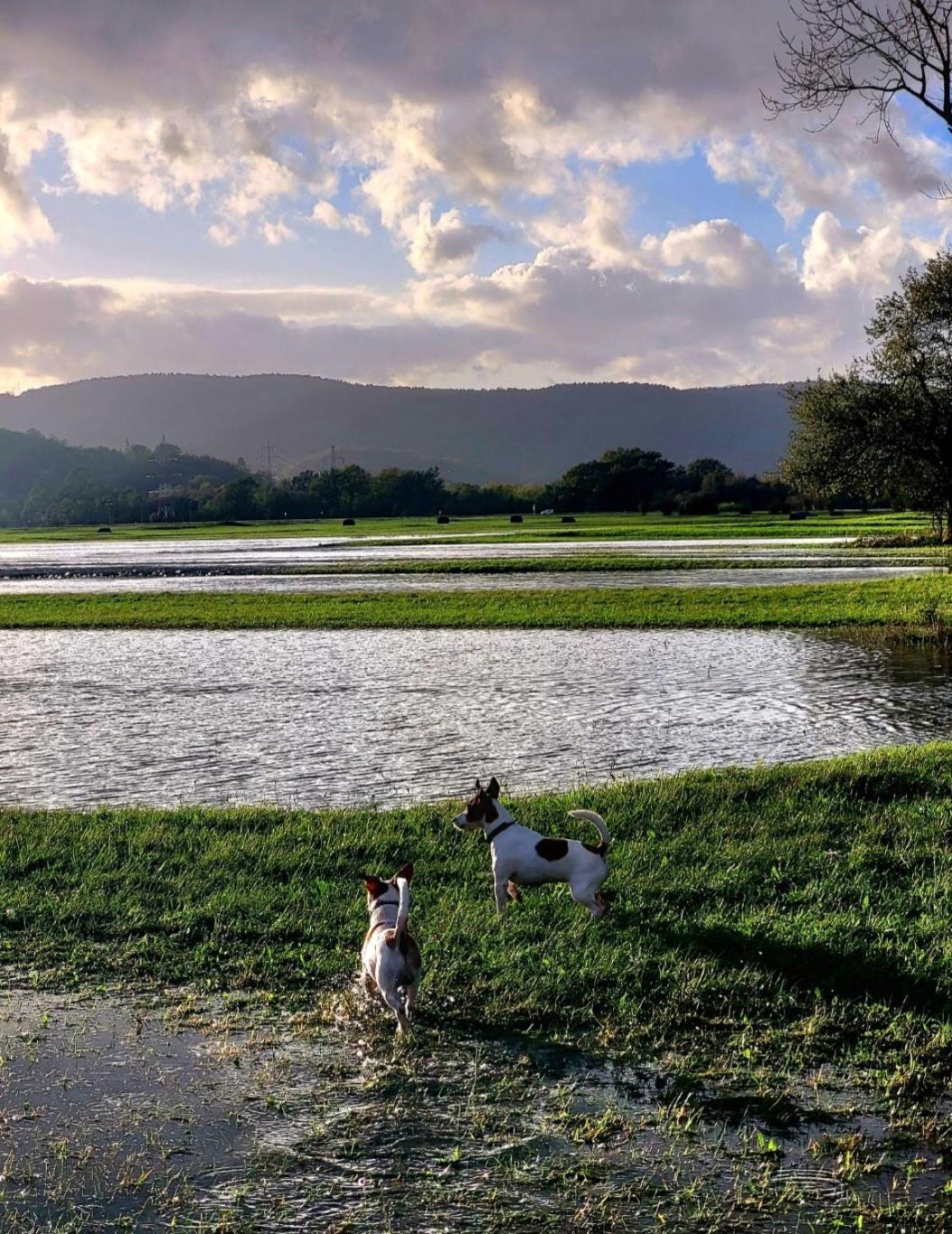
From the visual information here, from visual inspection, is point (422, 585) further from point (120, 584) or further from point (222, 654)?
point (222, 654)

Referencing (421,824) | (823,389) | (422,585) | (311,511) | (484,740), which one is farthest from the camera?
(311,511)

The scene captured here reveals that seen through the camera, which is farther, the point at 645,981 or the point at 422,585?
the point at 422,585

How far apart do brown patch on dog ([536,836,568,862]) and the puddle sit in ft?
5.93

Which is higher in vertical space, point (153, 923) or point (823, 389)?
point (823, 389)

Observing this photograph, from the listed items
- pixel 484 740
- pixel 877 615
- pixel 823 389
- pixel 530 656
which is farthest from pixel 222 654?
pixel 823 389

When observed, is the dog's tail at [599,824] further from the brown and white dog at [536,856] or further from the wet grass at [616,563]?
the wet grass at [616,563]

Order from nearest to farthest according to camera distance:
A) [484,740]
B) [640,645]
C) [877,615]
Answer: [484,740] < [640,645] < [877,615]

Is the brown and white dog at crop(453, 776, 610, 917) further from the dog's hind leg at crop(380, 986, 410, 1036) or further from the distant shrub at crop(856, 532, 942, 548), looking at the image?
the distant shrub at crop(856, 532, 942, 548)

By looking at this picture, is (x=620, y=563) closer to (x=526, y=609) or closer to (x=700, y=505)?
(x=526, y=609)

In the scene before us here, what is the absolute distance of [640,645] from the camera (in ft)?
93.6

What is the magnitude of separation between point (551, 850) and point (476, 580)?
40.9 meters

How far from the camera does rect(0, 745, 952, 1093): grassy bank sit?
705cm

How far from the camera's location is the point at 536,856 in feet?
27.9

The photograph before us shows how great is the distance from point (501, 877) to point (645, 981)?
1462 mm
